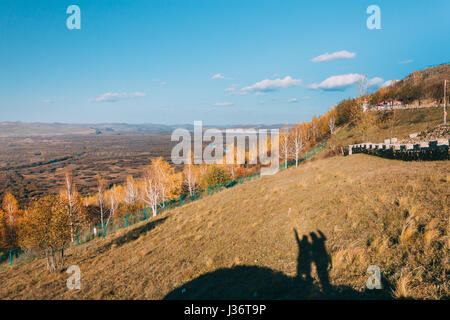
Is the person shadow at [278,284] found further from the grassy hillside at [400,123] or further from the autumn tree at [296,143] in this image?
the grassy hillside at [400,123]

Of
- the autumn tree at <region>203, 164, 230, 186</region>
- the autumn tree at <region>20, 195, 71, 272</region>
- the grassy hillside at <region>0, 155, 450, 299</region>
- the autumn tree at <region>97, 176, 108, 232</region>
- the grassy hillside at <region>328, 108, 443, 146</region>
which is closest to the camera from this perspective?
the grassy hillside at <region>0, 155, 450, 299</region>

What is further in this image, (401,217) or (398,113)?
(398,113)

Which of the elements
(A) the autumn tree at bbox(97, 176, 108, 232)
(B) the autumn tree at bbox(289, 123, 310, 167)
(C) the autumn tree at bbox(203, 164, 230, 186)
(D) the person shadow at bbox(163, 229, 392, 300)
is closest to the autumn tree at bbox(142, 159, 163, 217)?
(A) the autumn tree at bbox(97, 176, 108, 232)

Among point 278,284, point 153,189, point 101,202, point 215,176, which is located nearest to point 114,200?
point 101,202

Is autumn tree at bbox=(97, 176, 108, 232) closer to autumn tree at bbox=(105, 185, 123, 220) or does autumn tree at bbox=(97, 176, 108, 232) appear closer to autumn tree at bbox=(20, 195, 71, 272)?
autumn tree at bbox=(105, 185, 123, 220)

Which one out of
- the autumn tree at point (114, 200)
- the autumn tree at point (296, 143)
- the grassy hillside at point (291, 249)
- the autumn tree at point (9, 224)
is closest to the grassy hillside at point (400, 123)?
the autumn tree at point (296, 143)

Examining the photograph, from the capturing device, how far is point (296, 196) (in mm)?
12703

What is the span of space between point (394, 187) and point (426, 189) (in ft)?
3.48

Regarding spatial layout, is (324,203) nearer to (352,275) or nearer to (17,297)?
(352,275)

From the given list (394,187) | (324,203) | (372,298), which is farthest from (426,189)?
(372,298)

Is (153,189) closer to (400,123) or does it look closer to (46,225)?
(46,225)

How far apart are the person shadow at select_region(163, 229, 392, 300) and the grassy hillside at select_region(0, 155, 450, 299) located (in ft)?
0.15

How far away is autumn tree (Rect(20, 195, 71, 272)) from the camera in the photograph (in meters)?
14.0

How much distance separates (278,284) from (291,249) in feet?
5.68
